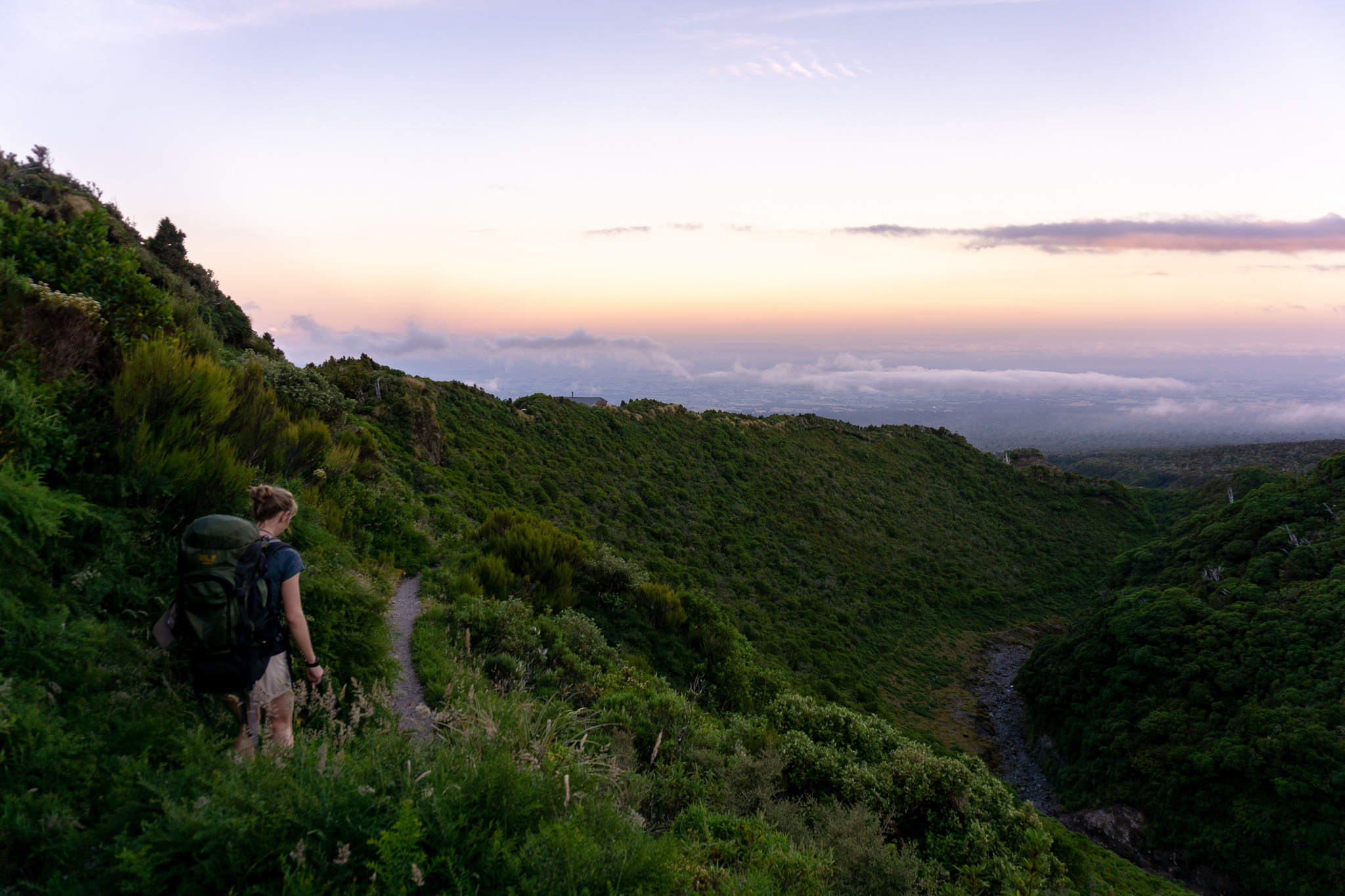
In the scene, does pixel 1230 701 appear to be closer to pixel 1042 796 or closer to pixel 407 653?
pixel 1042 796

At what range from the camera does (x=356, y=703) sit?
3.57 m

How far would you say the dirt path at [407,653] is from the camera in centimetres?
427

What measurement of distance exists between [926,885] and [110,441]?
739 cm

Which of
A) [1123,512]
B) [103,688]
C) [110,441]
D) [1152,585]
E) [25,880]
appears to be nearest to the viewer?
[25,880]

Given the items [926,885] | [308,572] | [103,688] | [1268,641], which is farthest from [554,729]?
[1268,641]

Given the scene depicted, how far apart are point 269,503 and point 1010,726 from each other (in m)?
28.9

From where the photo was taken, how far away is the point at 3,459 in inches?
132

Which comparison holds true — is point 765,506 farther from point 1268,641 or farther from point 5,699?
point 5,699

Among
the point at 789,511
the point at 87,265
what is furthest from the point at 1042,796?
the point at 87,265

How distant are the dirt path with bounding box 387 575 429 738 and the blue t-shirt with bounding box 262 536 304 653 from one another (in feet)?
3.90

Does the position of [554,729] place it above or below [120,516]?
below

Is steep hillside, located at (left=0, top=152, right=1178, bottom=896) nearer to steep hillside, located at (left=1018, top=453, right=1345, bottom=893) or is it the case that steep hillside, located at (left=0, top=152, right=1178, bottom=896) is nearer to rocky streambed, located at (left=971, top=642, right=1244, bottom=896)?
rocky streambed, located at (left=971, top=642, right=1244, bottom=896)

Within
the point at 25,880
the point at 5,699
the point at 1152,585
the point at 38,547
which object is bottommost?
the point at 1152,585

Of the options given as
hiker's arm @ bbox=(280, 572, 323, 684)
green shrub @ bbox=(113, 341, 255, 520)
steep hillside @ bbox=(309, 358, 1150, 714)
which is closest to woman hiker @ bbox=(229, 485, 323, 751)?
hiker's arm @ bbox=(280, 572, 323, 684)
